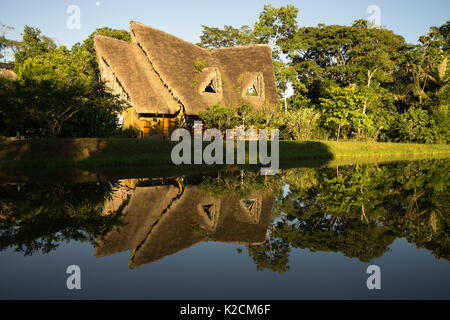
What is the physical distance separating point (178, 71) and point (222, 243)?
65.7ft

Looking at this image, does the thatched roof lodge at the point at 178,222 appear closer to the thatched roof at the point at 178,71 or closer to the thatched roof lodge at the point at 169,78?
the thatched roof lodge at the point at 169,78

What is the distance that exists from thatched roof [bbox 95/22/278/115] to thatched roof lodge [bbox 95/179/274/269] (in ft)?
44.6

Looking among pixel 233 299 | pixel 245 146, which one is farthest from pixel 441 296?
pixel 245 146

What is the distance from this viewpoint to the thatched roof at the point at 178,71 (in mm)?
21531

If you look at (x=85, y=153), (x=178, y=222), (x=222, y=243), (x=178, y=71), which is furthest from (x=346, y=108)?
(x=222, y=243)

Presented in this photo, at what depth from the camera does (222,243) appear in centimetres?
476

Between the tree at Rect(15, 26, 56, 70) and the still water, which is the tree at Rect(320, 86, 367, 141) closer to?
the still water

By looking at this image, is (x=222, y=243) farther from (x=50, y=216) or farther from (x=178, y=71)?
(x=178, y=71)

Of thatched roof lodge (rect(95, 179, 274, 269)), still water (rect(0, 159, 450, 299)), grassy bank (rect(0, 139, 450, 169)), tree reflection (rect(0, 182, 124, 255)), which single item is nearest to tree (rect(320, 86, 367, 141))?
grassy bank (rect(0, 139, 450, 169))

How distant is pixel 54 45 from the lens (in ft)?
115

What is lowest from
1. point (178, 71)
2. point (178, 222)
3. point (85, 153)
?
point (178, 222)

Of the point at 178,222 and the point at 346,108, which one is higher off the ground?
the point at 346,108

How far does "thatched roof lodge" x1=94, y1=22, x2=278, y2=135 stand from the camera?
69.5ft
